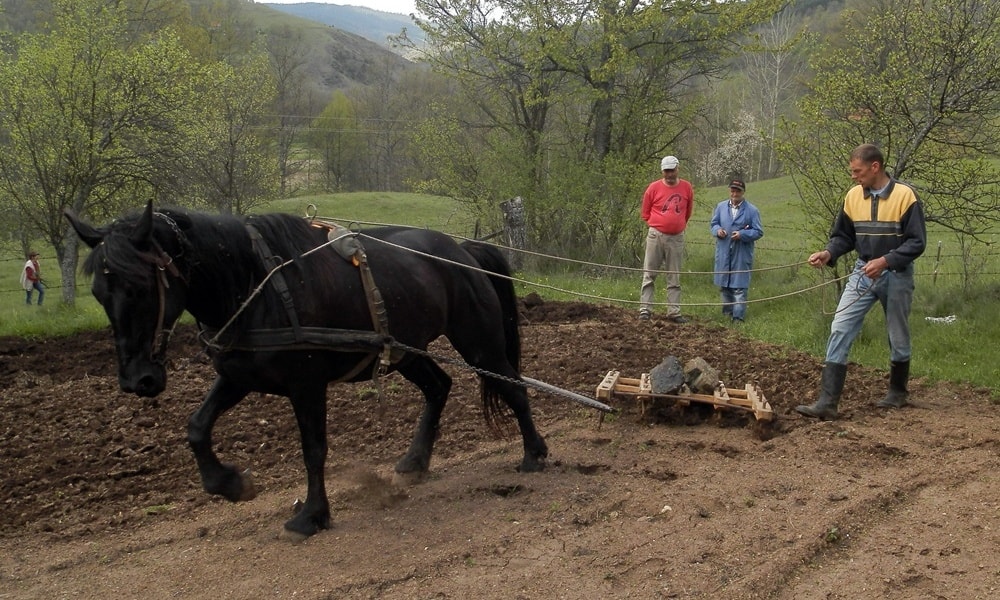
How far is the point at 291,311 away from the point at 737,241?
25.9 feet

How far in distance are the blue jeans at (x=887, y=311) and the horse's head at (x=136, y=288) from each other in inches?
193

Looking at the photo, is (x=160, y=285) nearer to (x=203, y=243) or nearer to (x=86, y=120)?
(x=203, y=243)

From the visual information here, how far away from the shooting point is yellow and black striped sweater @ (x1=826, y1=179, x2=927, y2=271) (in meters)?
5.98

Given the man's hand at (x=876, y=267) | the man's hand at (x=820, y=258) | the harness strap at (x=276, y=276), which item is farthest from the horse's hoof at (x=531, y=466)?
the man's hand at (x=876, y=267)

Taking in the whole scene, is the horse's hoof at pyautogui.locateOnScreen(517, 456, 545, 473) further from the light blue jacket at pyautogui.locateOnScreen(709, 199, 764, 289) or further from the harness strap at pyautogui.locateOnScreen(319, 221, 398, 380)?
the light blue jacket at pyautogui.locateOnScreen(709, 199, 764, 289)

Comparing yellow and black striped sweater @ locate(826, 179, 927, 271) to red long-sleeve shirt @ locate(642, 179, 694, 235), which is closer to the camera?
yellow and black striped sweater @ locate(826, 179, 927, 271)

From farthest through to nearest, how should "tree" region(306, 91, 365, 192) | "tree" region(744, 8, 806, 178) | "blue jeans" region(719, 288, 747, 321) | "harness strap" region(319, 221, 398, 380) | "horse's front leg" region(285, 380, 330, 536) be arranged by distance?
"tree" region(306, 91, 365, 192), "tree" region(744, 8, 806, 178), "blue jeans" region(719, 288, 747, 321), "harness strap" region(319, 221, 398, 380), "horse's front leg" region(285, 380, 330, 536)

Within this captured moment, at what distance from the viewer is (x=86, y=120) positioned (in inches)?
583

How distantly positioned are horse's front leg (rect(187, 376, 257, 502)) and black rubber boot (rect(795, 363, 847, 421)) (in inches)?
167

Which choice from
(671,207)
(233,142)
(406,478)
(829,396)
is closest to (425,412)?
(406,478)

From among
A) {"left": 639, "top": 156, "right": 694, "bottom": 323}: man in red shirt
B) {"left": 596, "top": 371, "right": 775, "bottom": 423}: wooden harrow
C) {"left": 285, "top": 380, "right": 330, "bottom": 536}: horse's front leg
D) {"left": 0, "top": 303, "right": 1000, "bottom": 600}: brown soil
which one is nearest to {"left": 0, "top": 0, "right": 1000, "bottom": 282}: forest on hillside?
{"left": 639, "top": 156, "right": 694, "bottom": 323}: man in red shirt

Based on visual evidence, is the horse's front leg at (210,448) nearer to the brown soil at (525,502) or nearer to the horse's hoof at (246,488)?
the horse's hoof at (246,488)

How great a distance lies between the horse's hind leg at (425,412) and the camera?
17.6 feet

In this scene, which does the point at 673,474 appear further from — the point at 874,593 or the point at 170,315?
the point at 170,315
